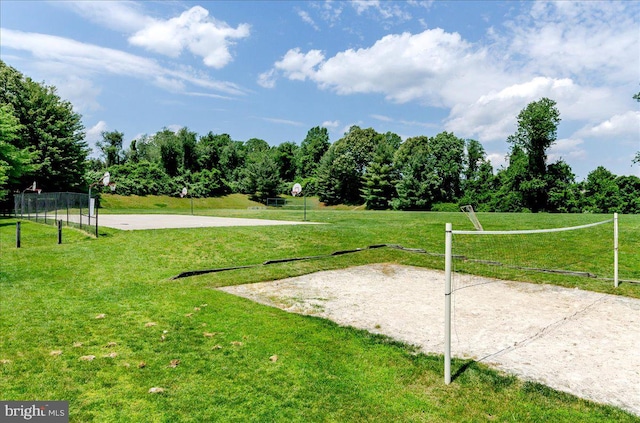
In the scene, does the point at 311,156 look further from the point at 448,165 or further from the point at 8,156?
the point at 8,156

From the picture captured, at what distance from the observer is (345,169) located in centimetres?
7406

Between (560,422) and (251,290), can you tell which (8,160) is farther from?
(560,422)

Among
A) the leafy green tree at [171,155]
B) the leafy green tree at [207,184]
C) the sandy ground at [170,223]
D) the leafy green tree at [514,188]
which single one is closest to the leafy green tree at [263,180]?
the leafy green tree at [207,184]

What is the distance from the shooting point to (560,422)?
3693mm

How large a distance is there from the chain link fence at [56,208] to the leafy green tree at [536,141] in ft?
169

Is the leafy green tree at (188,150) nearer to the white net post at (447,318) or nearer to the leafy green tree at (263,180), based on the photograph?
the leafy green tree at (263,180)

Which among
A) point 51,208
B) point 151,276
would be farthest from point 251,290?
point 51,208

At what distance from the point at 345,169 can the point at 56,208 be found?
183 ft

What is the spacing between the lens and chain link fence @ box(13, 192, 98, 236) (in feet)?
70.7

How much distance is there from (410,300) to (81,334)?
5949 mm

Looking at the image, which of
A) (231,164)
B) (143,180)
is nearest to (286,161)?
(231,164)

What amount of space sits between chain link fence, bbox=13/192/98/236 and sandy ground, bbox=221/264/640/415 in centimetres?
1599

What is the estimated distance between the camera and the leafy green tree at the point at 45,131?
43.5 metres

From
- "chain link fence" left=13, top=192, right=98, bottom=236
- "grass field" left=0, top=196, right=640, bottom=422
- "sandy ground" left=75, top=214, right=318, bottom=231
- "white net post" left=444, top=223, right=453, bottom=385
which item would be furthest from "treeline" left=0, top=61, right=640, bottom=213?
"white net post" left=444, top=223, right=453, bottom=385
